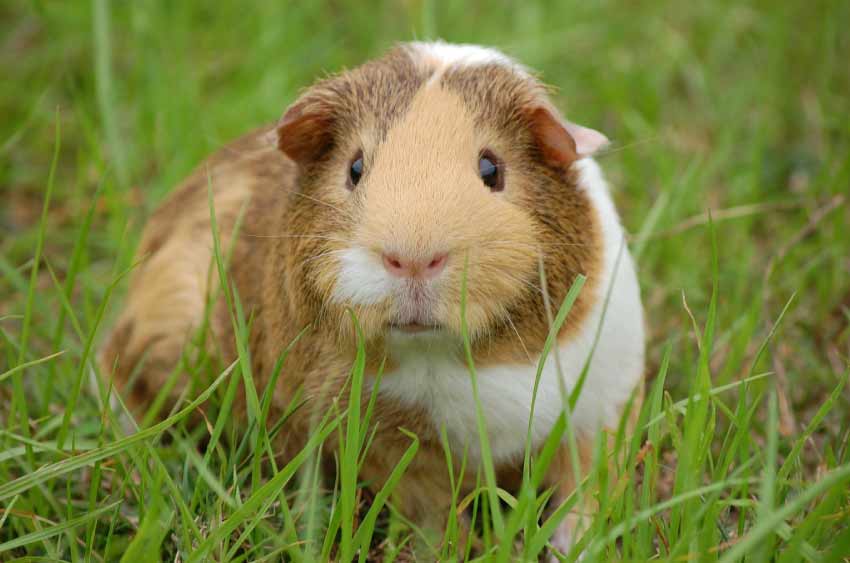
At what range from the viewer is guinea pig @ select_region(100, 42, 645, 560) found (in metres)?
2.67

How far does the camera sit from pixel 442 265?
259cm

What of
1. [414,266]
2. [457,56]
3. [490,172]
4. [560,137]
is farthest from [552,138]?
[414,266]

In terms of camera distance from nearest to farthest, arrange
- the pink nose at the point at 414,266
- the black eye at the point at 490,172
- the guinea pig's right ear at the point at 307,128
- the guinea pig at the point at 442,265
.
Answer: the pink nose at the point at 414,266 < the guinea pig at the point at 442,265 < the black eye at the point at 490,172 < the guinea pig's right ear at the point at 307,128

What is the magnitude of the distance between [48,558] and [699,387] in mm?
1852

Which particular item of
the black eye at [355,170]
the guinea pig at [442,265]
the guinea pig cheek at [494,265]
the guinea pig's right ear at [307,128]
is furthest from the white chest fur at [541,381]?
the guinea pig's right ear at [307,128]

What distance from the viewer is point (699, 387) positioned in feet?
9.34

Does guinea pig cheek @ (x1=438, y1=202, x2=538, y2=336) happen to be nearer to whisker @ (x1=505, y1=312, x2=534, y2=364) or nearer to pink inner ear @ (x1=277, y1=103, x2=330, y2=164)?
whisker @ (x1=505, y1=312, x2=534, y2=364)

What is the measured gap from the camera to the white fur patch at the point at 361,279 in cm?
263

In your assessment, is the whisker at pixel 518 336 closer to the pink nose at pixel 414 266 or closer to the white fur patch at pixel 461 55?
Result: the pink nose at pixel 414 266

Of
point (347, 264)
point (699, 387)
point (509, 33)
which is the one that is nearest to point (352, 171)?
point (347, 264)

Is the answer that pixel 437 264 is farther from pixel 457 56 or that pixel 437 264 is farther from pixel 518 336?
pixel 457 56

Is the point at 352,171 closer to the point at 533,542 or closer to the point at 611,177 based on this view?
the point at 533,542

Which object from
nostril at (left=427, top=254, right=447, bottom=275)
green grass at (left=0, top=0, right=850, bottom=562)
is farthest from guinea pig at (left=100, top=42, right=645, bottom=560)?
green grass at (left=0, top=0, right=850, bottom=562)

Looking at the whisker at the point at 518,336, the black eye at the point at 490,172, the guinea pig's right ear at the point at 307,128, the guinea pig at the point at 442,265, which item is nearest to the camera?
the guinea pig at the point at 442,265
